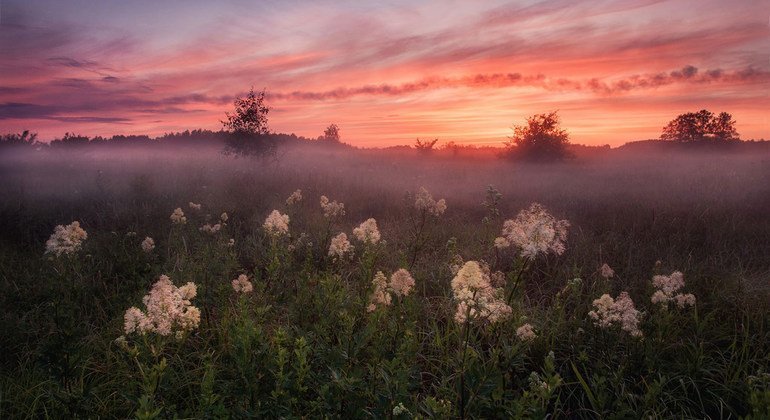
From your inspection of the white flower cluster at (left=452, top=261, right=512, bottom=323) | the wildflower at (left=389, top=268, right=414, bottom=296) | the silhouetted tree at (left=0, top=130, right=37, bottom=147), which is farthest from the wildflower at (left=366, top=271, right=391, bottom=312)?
the silhouetted tree at (left=0, top=130, right=37, bottom=147)

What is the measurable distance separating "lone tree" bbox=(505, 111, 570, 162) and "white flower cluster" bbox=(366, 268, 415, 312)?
19.0 m

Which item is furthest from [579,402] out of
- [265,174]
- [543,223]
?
[265,174]

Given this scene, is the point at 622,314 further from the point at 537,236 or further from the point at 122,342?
the point at 122,342

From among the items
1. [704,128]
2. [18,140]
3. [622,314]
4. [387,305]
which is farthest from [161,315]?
[704,128]

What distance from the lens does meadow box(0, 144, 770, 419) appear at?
2.28m

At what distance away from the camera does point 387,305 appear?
10.7 ft

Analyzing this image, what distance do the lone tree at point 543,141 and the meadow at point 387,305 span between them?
9.49 m

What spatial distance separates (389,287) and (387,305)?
0.83 feet

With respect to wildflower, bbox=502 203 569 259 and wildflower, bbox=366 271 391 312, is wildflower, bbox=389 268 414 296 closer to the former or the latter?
wildflower, bbox=366 271 391 312

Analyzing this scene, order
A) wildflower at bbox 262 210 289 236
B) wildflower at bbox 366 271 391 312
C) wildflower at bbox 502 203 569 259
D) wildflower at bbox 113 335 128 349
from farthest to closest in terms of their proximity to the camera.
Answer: wildflower at bbox 262 210 289 236 → wildflower at bbox 366 271 391 312 → wildflower at bbox 502 203 569 259 → wildflower at bbox 113 335 128 349

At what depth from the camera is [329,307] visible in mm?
3650

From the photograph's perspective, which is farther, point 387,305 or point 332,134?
point 332,134

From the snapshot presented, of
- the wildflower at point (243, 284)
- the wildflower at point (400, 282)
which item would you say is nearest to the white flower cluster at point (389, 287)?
the wildflower at point (400, 282)

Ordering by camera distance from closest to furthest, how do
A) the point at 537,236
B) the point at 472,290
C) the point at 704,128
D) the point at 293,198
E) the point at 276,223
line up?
the point at 472,290 < the point at 537,236 < the point at 276,223 < the point at 293,198 < the point at 704,128
